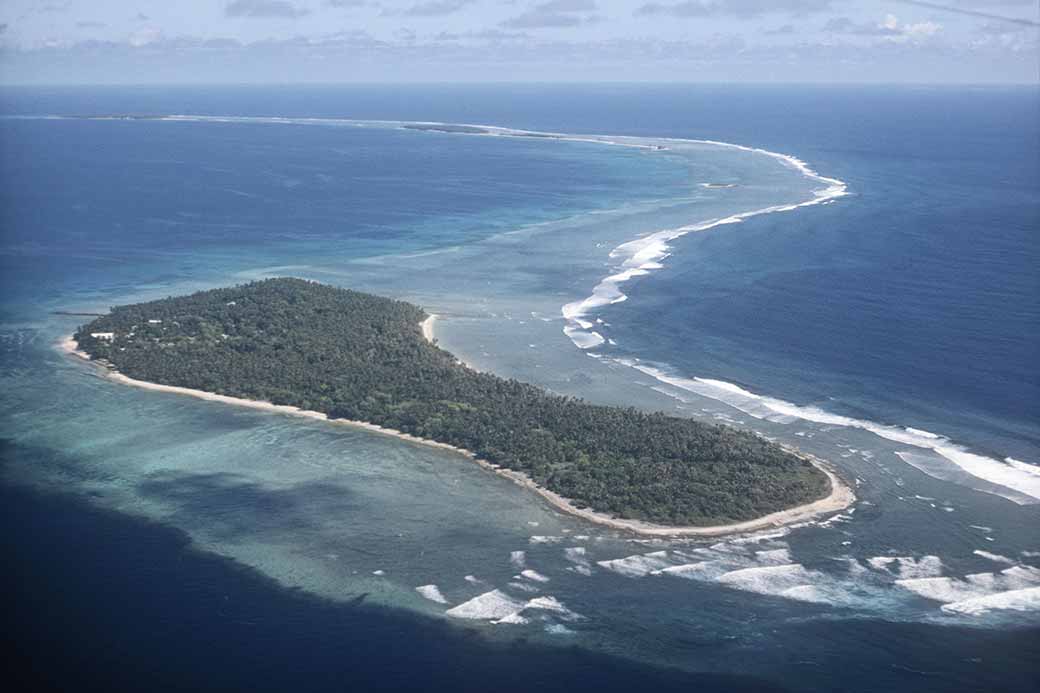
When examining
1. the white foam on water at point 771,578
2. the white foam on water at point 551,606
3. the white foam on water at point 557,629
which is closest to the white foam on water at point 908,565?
the white foam on water at point 771,578

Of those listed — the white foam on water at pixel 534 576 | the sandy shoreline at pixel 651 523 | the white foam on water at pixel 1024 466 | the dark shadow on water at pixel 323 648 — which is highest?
the white foam on water at pixel 1024 466

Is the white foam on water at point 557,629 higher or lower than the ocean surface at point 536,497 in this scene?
lower

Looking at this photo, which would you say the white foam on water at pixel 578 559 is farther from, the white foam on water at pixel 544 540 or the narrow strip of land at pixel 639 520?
the narrow strip of land at pixel 639 520

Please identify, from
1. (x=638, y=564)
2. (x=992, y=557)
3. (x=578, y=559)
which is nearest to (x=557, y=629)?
(x=578, y=559)

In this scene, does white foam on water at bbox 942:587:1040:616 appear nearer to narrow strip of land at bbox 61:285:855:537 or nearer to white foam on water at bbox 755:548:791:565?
white foam on water at bbox 755:548:791:565

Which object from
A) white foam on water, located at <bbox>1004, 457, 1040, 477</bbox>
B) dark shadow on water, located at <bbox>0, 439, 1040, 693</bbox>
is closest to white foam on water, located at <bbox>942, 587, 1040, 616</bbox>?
dark shadow on water, located at <bbox>0, 439, 1040, 693</bbox>

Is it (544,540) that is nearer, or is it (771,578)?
(771,578)

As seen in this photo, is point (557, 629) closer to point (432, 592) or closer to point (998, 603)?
point (432, 592)
